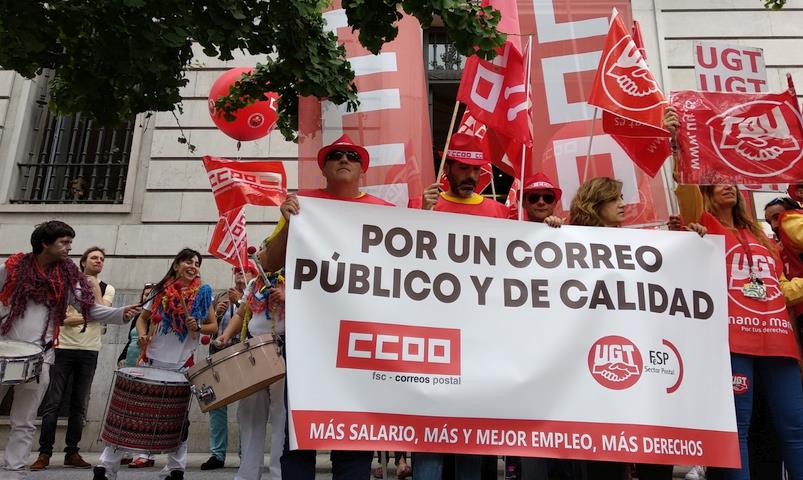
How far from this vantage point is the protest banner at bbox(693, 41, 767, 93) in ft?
19.8

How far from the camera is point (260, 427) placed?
5.58 meters

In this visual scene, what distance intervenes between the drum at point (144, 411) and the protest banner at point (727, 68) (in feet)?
17.0

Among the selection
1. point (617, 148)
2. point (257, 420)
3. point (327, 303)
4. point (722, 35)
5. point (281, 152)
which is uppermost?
point (722, 35)

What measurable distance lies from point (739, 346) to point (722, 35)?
315 inches

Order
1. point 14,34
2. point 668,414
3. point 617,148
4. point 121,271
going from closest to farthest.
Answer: point 668,414 < point 14,34 < point 617,148 < point 121,271

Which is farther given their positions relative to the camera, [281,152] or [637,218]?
[281,152]

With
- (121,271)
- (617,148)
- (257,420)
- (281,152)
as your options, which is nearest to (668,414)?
(617,148)

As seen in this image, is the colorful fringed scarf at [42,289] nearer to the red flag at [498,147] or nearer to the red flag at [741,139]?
the red flag at [498,147]

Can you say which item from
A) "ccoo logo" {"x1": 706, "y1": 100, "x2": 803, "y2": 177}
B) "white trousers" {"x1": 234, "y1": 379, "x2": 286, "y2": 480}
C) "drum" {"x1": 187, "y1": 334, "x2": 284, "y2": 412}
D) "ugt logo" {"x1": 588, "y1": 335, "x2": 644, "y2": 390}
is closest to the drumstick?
"white trousers" {"x1": 234, "y1": 379, "x2": 286, "y2": 480}

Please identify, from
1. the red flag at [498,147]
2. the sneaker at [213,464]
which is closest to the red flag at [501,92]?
the red flag at [498,147]

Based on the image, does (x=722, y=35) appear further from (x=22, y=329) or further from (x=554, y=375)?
(x=22, y=329)

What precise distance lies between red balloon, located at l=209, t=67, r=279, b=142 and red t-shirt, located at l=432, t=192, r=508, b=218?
356 centimetres

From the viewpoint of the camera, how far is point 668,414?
3.78 metres

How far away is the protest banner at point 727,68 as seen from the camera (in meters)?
6.04
